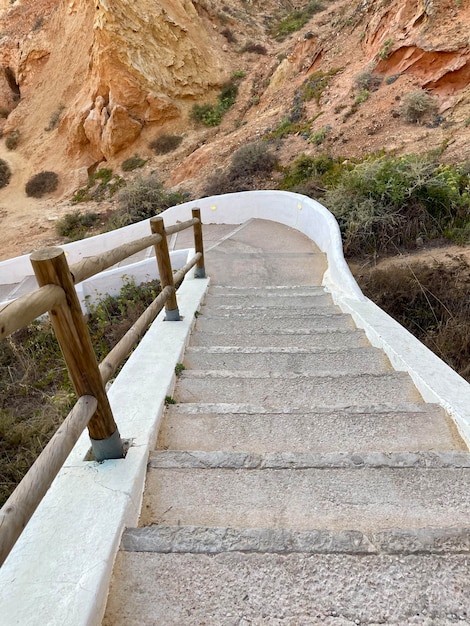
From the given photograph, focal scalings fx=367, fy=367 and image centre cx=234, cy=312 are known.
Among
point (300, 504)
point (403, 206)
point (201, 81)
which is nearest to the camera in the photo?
point (300, 504)

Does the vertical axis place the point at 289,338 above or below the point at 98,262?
below

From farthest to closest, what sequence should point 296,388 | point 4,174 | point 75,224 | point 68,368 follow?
point 4,174
point 75,224
point 296,388
point 68,368

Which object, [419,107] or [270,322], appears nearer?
[270,322]

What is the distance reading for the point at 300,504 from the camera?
1.48m

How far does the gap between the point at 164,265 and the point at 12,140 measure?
19.2 m

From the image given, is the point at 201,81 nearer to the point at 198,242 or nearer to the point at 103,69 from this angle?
the point at 103,69

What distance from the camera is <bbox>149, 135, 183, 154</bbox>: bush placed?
14750 mm

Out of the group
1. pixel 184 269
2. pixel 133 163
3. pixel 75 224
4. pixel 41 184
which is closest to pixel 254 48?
pixel 133 163

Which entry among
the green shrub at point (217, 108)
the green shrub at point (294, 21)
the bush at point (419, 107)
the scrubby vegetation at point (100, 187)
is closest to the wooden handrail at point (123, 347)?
the bush at point (419, 107)

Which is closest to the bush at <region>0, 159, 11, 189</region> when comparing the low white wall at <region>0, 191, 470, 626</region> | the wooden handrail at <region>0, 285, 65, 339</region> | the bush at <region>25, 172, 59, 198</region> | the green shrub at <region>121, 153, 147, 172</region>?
the bush at <region>25, 172, 59, 198</region>

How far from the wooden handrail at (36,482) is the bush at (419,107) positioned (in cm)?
956

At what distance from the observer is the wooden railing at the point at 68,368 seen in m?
0.94

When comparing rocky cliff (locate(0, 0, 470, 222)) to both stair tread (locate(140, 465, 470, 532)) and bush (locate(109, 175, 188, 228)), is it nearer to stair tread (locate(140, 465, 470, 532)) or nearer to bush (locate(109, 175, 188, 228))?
bush (locate(109, 175, 188, 228))

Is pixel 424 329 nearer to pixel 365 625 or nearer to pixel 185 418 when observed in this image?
pixel 185 418
